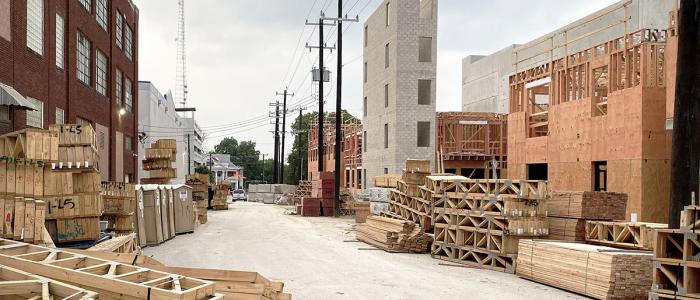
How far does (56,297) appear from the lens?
626 cm

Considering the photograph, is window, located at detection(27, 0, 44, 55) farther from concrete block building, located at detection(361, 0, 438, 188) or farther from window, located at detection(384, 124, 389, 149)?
window, located at detection(384, 124, 389, 149)

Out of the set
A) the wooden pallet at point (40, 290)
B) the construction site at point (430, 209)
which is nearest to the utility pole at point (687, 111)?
the construction site at point (430, 209)

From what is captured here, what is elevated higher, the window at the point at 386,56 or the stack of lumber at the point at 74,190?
the window at the point at 386,56

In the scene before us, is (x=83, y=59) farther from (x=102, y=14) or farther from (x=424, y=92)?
(x=424, y=92)

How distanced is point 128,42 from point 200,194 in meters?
12.7

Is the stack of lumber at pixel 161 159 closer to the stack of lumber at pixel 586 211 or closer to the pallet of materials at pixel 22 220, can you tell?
the pallet of materials at pixel 22 220

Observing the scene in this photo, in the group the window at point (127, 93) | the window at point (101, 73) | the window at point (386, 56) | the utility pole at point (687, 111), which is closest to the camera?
the utility pole at point (687, 111)

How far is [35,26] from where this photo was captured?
19719mm

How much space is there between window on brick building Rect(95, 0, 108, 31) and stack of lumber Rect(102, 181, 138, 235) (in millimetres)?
14498

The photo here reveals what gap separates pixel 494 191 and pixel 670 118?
6.96m

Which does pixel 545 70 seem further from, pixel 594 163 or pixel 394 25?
pixel 394 25

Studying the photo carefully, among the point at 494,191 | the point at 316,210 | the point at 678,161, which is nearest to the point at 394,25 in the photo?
the point at 316,210

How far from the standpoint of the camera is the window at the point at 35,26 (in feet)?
62.3

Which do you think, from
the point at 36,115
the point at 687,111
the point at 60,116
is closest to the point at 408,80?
the point at 60,116
